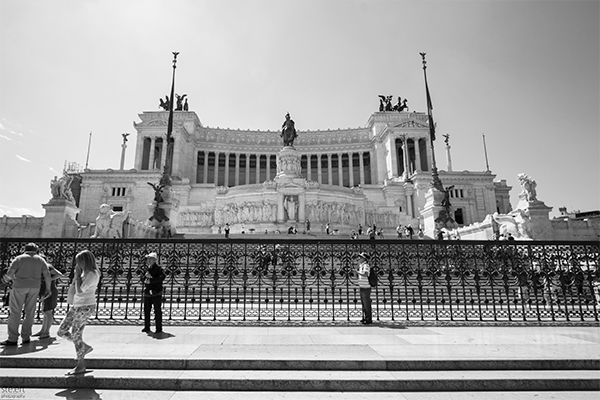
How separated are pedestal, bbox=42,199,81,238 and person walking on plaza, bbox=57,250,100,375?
868 inches

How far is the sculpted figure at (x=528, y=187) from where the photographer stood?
77.3 feet

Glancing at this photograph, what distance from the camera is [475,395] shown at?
4.68 m

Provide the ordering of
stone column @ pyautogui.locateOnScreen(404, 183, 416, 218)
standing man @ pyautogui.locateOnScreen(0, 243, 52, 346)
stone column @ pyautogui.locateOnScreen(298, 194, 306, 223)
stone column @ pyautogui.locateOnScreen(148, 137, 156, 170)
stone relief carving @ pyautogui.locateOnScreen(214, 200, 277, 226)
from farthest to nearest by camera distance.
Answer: stone column @ pyautogui.locateOnScreen(148, 137, 156, 170), stone column @ pyautogui.locateOnScreen(404, 183, 416, 218), stone relief carving @ pyautogui.locateOnScreen(214, 200, 277, 226), stone column @ pyautogui.locateOnScreen(298, 194, 306, 223), standing man @ pyautogui.locateOnScreen(0, 243, 52, 346)

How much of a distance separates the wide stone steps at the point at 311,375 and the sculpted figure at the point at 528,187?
69.7 feet

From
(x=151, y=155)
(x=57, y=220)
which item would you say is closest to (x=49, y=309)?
(x=57, y=220)

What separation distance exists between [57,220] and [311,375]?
2497 cm

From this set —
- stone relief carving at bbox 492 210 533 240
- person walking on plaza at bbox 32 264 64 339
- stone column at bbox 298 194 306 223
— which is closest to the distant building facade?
stone column at bbox 298 194 306 223

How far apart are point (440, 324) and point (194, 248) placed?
271 inches

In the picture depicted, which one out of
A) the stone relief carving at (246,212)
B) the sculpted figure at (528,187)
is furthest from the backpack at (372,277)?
the stone relief carving at (246,212)

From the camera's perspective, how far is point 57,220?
23.8 m

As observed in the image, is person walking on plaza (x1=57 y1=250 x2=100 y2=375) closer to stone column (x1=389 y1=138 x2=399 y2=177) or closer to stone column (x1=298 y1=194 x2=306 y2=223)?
stone column (x1=298 y1=194 x2=306 y2=223)

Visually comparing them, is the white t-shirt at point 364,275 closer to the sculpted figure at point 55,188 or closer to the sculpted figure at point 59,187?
the sculpted figure at point 59,187

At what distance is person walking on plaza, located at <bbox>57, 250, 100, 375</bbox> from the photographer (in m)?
4.91

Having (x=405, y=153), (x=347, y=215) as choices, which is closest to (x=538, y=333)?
(x=347, y=215)
